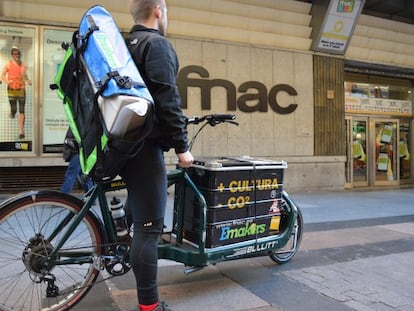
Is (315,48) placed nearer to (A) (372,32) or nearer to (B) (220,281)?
(A) (372,32)

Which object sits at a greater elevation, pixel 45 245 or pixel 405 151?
pixel 405 151

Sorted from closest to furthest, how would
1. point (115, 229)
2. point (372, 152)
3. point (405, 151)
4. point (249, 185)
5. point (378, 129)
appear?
point (115, 229)
point (249, 185)
point (372, 152)
point (378, 129)
point (405, 151)

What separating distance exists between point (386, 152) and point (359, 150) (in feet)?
3.59

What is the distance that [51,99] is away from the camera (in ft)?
26.6

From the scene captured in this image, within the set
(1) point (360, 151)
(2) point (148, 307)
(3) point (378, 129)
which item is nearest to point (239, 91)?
(1) point (360, 151)

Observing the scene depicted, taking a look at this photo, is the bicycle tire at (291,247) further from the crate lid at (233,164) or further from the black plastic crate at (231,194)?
the crate lid at (233,164)

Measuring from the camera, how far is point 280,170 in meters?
3.65

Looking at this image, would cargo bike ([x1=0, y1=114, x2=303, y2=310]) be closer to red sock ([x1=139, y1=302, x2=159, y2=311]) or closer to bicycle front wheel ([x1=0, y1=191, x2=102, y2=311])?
bicycle front wheel ([x1=0, y1=191, x2=102, y2=311])

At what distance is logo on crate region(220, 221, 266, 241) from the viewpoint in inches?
131

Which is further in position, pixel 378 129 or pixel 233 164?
pixel 378 129

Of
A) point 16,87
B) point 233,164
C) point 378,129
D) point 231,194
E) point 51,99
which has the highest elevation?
point 16,87

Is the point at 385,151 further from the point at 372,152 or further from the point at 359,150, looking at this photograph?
the point at 359,150

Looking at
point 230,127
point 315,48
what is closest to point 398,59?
point 315,48

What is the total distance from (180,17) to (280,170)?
6188 millimetres
